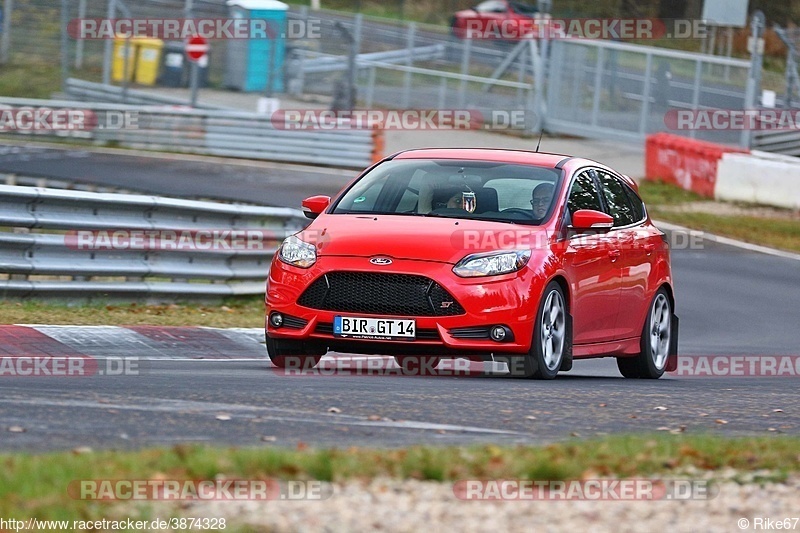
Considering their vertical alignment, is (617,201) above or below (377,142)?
above

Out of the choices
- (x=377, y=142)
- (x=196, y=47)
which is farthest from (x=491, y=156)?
(x=196, y=47)

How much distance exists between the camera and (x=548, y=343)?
33.7 ft

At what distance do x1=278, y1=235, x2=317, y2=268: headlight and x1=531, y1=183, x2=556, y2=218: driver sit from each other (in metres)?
1.59

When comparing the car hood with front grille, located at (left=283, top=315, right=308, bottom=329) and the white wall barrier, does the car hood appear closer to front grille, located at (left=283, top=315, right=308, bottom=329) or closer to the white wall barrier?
front grille, located at (left=283, top=315, right=308, bottom=329)

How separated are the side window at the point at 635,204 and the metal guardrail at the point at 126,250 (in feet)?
15.1

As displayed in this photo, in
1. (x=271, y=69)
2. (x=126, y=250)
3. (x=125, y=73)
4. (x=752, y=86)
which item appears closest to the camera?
(x=126, y=250)

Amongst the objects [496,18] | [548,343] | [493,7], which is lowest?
[548,343]

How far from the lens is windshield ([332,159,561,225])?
10.6 metres

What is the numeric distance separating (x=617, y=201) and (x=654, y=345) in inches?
47.5

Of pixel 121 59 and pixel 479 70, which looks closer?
pixel 121 59

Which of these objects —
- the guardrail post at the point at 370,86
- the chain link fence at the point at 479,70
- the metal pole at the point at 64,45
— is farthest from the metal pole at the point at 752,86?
the metal pole at the point at 64,45

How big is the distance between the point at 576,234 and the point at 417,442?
4.11 metres

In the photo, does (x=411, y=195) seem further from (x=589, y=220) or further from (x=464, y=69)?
(x=464, y=69)

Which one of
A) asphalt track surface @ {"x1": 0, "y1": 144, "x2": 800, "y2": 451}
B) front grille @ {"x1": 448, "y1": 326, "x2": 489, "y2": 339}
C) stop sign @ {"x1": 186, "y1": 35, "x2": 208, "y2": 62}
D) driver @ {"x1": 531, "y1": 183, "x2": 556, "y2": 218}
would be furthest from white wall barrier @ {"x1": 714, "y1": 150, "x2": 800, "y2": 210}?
front grille @ {"x1": 448, "y1": 326, "x2": 489, "y2": 339}
